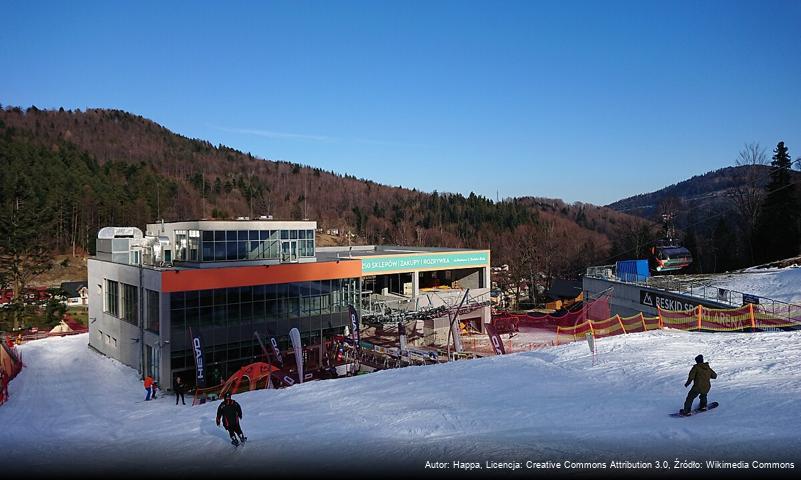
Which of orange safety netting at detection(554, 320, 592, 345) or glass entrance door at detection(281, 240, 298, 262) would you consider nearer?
orange safety netting at detection(554, 320, 592, 345)

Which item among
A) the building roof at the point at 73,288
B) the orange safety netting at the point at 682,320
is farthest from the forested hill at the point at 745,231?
the building roof at the point at 73,288

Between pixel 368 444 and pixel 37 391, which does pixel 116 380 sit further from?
pixel 368 444

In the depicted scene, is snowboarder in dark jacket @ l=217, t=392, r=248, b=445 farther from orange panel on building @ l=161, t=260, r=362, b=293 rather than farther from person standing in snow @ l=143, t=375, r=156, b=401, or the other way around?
orange panel on building @ l=161, t=260, r=362, b=293

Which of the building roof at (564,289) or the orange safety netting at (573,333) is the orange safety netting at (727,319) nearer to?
the orange safety netting at (573,333)

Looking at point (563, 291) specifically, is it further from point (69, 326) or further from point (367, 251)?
point (69, 326)

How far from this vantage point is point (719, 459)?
8227mm

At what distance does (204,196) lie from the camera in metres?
114

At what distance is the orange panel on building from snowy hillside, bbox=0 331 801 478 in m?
6.03

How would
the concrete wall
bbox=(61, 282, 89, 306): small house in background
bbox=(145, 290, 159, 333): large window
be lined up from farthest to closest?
bbox=(61, 282, 89, 306): small house in background → bbox=(145, 290, 159, 333): large window → the concrete wall

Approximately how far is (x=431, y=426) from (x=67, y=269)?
70.5 meters

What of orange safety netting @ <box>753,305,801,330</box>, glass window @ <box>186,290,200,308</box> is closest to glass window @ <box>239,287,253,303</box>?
glass window @ <box>186,290,200,308</box>

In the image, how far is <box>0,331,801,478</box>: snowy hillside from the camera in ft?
30.8

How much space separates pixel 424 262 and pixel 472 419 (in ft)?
94.5

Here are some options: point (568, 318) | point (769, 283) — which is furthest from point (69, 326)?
point (769, 283)
